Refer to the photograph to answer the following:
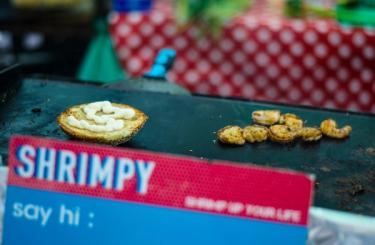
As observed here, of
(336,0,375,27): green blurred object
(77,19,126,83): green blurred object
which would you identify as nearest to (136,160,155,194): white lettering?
(77,19,126,83): green blurred object

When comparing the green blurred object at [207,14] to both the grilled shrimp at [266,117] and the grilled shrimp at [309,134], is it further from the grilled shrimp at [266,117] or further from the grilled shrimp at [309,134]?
the grilled shrimp at [309,134]

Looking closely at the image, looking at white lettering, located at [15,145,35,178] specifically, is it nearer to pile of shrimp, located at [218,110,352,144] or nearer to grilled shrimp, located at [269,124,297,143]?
pile of shrimp, located at [218,110,352,144]

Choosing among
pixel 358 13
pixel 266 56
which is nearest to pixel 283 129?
pixel 266 56

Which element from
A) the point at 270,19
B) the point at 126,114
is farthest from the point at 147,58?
the point at 126,114

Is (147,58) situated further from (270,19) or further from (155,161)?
(155,161)

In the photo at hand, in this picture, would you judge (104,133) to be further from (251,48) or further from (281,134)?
Result: (251,48)

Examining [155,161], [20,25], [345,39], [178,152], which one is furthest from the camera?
[20,25]
